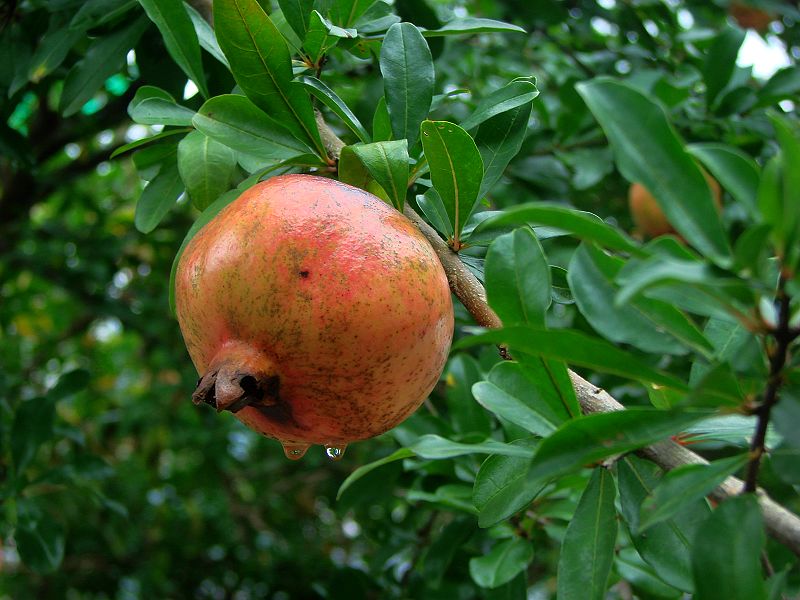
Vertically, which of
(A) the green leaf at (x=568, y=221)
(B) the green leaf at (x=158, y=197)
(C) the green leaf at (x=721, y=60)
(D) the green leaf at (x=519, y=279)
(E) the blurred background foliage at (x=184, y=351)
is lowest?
(E) the blurred background foliage at (x=184, y=351)

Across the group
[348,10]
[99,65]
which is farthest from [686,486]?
[99,65]

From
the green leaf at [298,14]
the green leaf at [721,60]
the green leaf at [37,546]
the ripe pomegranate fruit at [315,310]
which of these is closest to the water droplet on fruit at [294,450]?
the ripe pomegranate fruit at [315,310]

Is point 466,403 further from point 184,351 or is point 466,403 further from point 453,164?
point 184,351

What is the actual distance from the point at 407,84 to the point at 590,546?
0.53 m

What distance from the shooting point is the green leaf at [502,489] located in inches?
33.0

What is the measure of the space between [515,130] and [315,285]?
371 millimetres

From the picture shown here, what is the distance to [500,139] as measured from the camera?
988 mm

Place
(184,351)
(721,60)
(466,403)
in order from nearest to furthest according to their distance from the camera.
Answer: (466,403) < (721,60) < (184,351)

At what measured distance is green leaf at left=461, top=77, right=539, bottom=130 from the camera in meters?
0.92

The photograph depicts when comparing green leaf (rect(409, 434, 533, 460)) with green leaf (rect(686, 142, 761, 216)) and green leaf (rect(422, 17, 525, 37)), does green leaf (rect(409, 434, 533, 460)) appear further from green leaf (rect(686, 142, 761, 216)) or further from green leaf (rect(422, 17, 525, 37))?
green leaf (rect(422, 17, 525, 37))

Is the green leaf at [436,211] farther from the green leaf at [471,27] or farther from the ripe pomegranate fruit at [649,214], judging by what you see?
the ripe pomegranate fruit at [649,214]

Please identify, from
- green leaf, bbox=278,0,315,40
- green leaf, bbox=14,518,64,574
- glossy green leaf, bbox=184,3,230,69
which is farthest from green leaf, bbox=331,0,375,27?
green leaf, bbox=14,518,64,574

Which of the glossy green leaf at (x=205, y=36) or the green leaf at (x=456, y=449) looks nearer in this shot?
the green leaf at (x=456, y=449)

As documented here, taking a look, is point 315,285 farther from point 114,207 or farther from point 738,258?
point 114,207
